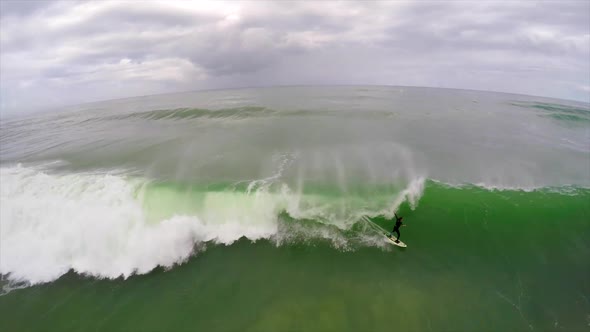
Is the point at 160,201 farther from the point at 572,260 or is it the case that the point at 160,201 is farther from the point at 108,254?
the point at 572,260

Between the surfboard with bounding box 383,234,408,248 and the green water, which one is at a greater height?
the surfboard with bounding box 383,234,408,248

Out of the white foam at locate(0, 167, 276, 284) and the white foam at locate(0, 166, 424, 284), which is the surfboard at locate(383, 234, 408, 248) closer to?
the white foam at locate(0, 166, 424, 284)

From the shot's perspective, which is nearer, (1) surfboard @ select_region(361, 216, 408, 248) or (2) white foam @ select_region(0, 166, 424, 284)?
(2) white foam @ select_region(0, 166, 424, 284)

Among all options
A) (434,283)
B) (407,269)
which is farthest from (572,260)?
(407,269)

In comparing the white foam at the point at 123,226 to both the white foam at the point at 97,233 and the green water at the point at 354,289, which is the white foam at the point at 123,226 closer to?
the white foam at the point at 97,233

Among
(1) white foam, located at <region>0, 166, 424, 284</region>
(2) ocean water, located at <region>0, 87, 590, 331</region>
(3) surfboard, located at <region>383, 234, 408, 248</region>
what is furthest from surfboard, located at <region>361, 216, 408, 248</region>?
(1) white foam, located at <region>0, 166, 424, 284</region>

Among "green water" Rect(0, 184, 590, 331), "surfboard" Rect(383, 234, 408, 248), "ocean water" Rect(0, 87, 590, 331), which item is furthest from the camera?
"surfboard" Rect(383, 234, 408, 248)
